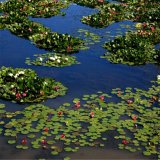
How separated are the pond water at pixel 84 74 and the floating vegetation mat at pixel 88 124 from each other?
0.27 meters

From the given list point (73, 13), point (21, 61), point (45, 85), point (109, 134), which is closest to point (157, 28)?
point (73, 13)

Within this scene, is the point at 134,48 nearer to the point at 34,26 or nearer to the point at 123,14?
the point at 34,26

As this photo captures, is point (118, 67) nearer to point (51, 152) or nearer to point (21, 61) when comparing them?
point (21, 61)

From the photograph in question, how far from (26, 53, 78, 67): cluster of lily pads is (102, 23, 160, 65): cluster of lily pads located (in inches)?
77.0

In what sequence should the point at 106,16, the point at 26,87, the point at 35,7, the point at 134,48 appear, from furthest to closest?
the point at 35,7, the point at 106,16, the point at 134,48, the point at 26,87

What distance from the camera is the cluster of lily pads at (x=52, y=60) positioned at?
15.4 metres

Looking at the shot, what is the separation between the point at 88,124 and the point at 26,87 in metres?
2.86

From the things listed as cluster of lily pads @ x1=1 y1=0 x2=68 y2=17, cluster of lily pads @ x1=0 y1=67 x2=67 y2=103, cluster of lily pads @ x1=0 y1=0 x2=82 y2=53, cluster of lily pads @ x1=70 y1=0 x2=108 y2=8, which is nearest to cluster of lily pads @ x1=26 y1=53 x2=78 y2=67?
cluster of lily pads @ x1=0 y1=0 x2=82 y2=53

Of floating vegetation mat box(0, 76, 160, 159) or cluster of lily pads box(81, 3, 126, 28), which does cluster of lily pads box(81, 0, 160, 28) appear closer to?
cluster of lily pads box(81, 3, 126, 28)

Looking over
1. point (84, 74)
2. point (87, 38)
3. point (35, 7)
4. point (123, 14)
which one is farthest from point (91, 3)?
point (84, 74)

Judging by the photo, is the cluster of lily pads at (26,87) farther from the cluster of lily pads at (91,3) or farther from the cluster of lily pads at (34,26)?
the cluster of lily pads at (91,3)

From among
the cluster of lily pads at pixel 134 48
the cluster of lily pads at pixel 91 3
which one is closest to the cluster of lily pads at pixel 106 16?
the cluster of lily pads at pixel 91 3

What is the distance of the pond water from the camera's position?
31.9 feet

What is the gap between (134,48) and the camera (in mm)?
17562
